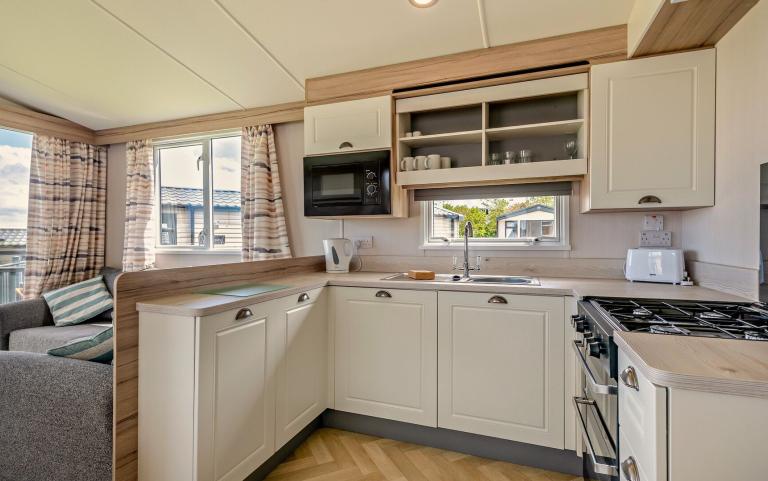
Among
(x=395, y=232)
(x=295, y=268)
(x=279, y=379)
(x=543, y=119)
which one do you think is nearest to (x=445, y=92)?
(x=543, y=119)

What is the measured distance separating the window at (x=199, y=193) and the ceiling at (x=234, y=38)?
0.57 metres

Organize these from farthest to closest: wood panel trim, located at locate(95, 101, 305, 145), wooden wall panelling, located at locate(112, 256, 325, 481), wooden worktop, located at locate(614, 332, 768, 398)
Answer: wood panel trim, located at locate(95, 101, 305, 145) → wooden wall panelling, located at locate(112, 256, 325, 481) → wooden worktop, located at locate(614, 332, 768, 398)

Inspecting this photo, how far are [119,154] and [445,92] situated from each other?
3309 millimetres

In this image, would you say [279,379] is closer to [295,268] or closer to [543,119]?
[295,268]

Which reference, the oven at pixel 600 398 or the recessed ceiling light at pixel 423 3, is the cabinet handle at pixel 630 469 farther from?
the recessed ceiling light at pixel 423 3

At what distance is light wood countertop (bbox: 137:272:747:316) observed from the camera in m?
1.42

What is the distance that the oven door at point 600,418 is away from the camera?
1040 mm

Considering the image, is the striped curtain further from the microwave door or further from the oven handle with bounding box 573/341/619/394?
the oven handle with bounding box 573/341/619/394

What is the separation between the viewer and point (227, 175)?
133 inches

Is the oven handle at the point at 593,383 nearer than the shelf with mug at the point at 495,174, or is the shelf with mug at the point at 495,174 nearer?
the oven handle at the point at 593,383

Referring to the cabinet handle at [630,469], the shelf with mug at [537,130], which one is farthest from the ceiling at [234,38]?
the cabinet handle at [630,469]

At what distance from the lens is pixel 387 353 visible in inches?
82.3

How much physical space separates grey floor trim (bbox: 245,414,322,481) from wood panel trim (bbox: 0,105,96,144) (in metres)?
3.40

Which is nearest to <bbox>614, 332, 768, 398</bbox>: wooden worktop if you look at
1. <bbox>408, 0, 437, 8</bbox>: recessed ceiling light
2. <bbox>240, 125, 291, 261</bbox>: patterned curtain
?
<bbox>408, 0, 437, 8</bbox>: recessed ceiling light
